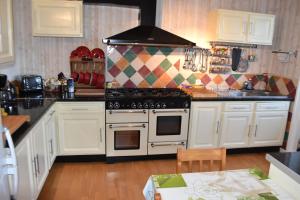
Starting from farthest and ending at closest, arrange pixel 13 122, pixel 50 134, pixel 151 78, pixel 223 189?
pixel 151 78
pixel 50 134
pixel 13 122
pixel 223 189

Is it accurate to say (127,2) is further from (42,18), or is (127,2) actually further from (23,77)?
(23,77)

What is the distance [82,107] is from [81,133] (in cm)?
32

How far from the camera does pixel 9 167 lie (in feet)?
4.68

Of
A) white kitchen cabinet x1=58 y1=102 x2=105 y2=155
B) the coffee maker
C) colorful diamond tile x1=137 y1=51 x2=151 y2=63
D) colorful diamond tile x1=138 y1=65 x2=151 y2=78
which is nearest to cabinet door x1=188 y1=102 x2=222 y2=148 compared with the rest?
colorful diamond tile x1=138 y1=65 x2=151 y2=78

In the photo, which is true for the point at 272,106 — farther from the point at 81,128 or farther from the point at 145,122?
the point at 81,128

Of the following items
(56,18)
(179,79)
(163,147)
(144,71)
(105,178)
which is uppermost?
(56,18)

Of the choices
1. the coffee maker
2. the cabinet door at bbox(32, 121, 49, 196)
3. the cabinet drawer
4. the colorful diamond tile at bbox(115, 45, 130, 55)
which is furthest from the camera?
the colorful diamond tile at bbox(115, 45, 130, 55)

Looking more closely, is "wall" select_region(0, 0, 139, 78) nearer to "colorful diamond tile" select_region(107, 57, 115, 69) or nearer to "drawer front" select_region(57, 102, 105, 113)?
"colorful diamond tile" select_region(107, 57, 115, 69)

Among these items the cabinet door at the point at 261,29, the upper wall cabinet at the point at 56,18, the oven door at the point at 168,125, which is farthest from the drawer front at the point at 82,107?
the cabinet door at the point at 261,29

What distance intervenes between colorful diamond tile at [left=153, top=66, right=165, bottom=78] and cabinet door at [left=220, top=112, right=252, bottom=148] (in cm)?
105

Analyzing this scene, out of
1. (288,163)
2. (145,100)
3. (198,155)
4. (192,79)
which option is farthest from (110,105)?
(288,163)

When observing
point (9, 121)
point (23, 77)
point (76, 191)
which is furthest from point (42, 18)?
point (76, 191)

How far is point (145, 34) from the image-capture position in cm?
295

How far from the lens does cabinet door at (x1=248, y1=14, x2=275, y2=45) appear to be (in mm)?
3496
